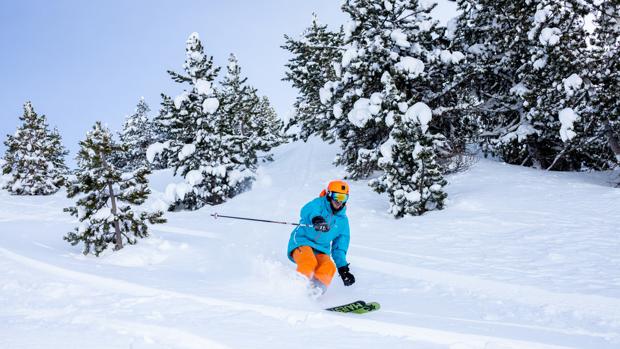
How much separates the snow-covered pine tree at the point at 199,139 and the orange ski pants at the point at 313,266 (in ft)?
42.6

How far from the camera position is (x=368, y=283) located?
7094 millimetres

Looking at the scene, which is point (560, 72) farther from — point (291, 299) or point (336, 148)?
point (336, 148)

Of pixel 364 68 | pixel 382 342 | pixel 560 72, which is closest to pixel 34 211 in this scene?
pixel 364 68

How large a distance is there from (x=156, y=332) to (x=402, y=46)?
48.3ft

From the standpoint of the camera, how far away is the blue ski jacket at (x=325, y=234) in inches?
265

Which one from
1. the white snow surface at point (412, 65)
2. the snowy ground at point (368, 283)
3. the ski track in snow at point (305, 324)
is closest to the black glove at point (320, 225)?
the snowy ground at point (368, 283)

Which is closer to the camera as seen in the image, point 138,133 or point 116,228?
point 116,228

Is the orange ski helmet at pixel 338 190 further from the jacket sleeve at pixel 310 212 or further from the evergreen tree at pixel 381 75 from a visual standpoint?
the evergreen tree at pixel 381 75

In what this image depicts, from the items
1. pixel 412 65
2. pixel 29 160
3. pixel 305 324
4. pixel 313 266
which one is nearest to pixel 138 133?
pixel 29 160

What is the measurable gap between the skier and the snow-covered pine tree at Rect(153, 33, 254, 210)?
503 inches

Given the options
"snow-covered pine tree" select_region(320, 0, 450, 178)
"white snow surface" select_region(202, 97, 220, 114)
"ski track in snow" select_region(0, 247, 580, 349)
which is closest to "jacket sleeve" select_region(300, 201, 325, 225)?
"ski track in snow" select_region(0, 247, 580, 349)

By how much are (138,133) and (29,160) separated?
15.9 meters

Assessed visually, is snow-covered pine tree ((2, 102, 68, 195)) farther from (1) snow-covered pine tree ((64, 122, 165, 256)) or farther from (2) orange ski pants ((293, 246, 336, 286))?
(2) orange ski pants ((293, 246, 336, 286))

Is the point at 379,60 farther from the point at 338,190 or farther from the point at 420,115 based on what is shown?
the point at 338,190
